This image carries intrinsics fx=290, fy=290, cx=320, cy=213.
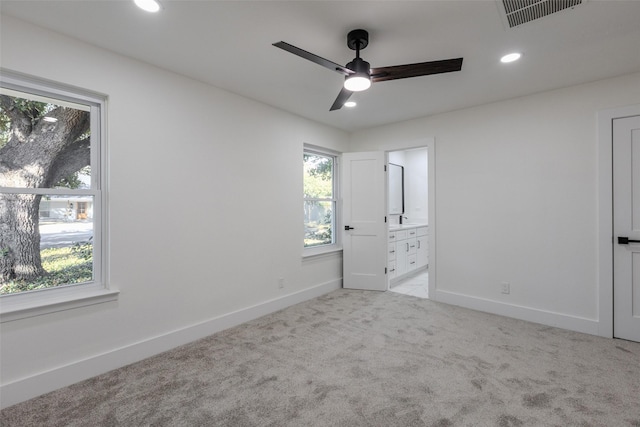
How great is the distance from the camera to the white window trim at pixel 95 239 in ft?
6.33

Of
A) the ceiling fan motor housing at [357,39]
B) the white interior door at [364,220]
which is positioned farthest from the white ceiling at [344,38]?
the white interior door at [364,220]

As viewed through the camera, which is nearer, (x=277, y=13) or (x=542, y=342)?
(x=277, y=13)

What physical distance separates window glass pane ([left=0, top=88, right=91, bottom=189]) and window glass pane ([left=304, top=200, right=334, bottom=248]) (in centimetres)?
253

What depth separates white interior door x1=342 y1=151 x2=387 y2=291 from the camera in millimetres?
4305

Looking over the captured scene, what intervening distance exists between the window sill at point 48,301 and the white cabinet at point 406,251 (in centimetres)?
348

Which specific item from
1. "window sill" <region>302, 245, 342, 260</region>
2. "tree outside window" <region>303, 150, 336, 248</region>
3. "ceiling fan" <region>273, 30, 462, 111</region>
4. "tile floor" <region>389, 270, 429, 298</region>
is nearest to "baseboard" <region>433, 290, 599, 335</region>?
"tile floor" <region>389, 270, 429, 298</region>

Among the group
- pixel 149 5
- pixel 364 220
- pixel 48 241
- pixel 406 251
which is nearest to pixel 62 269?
pixel 48 241

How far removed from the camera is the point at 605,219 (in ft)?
9.11

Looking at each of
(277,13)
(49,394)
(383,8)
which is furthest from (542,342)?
A: (49,394)

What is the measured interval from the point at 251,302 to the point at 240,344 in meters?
0.64

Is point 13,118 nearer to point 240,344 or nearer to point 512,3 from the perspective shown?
point 240,344

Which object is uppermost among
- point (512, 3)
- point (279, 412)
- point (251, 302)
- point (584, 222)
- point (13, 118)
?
point (512, 3)

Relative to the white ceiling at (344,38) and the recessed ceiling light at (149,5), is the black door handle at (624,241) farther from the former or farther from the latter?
the recessed ceiling light at (149,5)

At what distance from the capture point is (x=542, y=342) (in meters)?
2.67
